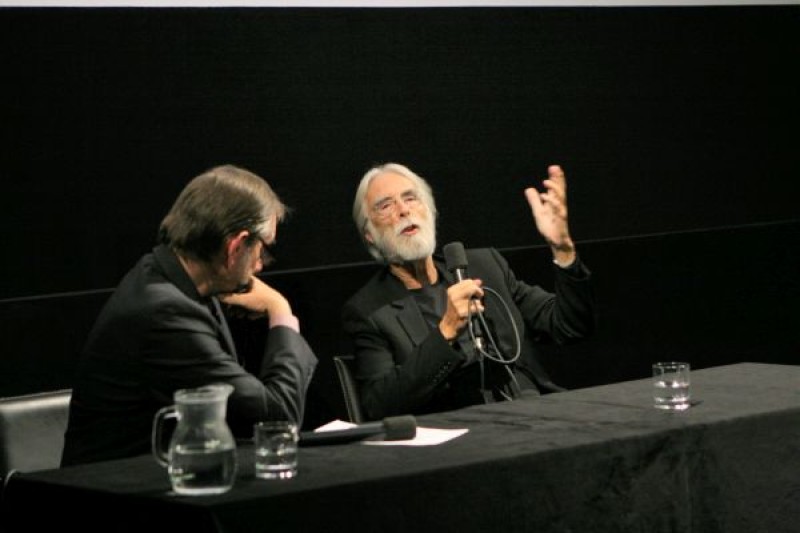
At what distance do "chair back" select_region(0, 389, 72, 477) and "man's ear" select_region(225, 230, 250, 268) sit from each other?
520 mm

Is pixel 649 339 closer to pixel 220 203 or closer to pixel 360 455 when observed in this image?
pixel 220 203

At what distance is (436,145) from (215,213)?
60.7 inches

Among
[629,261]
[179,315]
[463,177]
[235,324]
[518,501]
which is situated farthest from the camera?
[629,261]

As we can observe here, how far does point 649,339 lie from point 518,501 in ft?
8.84

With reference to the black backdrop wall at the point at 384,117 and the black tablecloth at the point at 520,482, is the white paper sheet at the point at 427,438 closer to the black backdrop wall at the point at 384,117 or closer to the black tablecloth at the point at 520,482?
the black tablecloth at the point at 520,482

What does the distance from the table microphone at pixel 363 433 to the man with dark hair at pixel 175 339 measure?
1.07 ft

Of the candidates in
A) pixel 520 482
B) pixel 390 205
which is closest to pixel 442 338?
pixel 390 205

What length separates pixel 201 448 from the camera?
7.87 feet

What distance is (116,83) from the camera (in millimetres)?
4133

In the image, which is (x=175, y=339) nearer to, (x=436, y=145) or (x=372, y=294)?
(x=372, y=294)

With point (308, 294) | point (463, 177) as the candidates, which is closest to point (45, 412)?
point (308, 294)

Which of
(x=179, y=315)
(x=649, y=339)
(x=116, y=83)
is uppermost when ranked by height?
(x=116, y=83)

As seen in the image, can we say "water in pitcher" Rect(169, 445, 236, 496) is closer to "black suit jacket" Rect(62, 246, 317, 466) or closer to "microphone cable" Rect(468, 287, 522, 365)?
"black suit jacket" Rect(62, 246, 317, 466)

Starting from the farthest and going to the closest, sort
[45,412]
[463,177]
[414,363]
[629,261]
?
[629,261] → [463,177] → [414,363] → [45,412]
